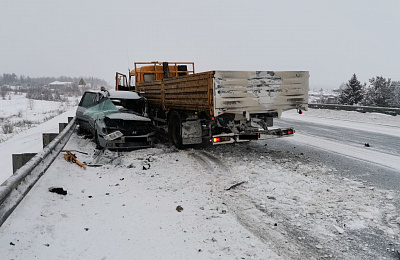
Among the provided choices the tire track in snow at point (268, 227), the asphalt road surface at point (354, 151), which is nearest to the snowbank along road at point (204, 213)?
the tire track in snow at point (268, 227)

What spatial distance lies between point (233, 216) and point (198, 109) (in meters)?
3.61

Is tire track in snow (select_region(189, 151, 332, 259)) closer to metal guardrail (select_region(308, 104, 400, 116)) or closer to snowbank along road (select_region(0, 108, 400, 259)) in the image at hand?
snowbank along road (select_region(0, 108, 400, 259))

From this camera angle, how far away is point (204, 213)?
434 cm

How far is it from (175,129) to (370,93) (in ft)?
123

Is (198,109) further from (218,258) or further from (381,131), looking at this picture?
(381,131)

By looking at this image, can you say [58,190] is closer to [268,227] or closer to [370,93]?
[268,227]

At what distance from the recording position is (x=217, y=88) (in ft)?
21.9

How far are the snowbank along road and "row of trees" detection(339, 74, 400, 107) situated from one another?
31.5m

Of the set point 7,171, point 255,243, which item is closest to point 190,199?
point 255,243

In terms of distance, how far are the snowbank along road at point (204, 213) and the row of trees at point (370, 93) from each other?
31.5 meters

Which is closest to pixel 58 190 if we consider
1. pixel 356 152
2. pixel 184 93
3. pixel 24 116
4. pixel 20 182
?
pixel 20 182

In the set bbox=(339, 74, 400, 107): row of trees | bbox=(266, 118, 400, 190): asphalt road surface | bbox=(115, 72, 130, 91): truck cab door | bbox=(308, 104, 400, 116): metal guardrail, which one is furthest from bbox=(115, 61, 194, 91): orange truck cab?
bbox=(339, 74, 400, 107): row of trees

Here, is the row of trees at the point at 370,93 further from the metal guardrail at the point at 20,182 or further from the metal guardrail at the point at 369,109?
the metal guardrail at the point at 20,182

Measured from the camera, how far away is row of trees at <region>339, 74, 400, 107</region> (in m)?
34.8
